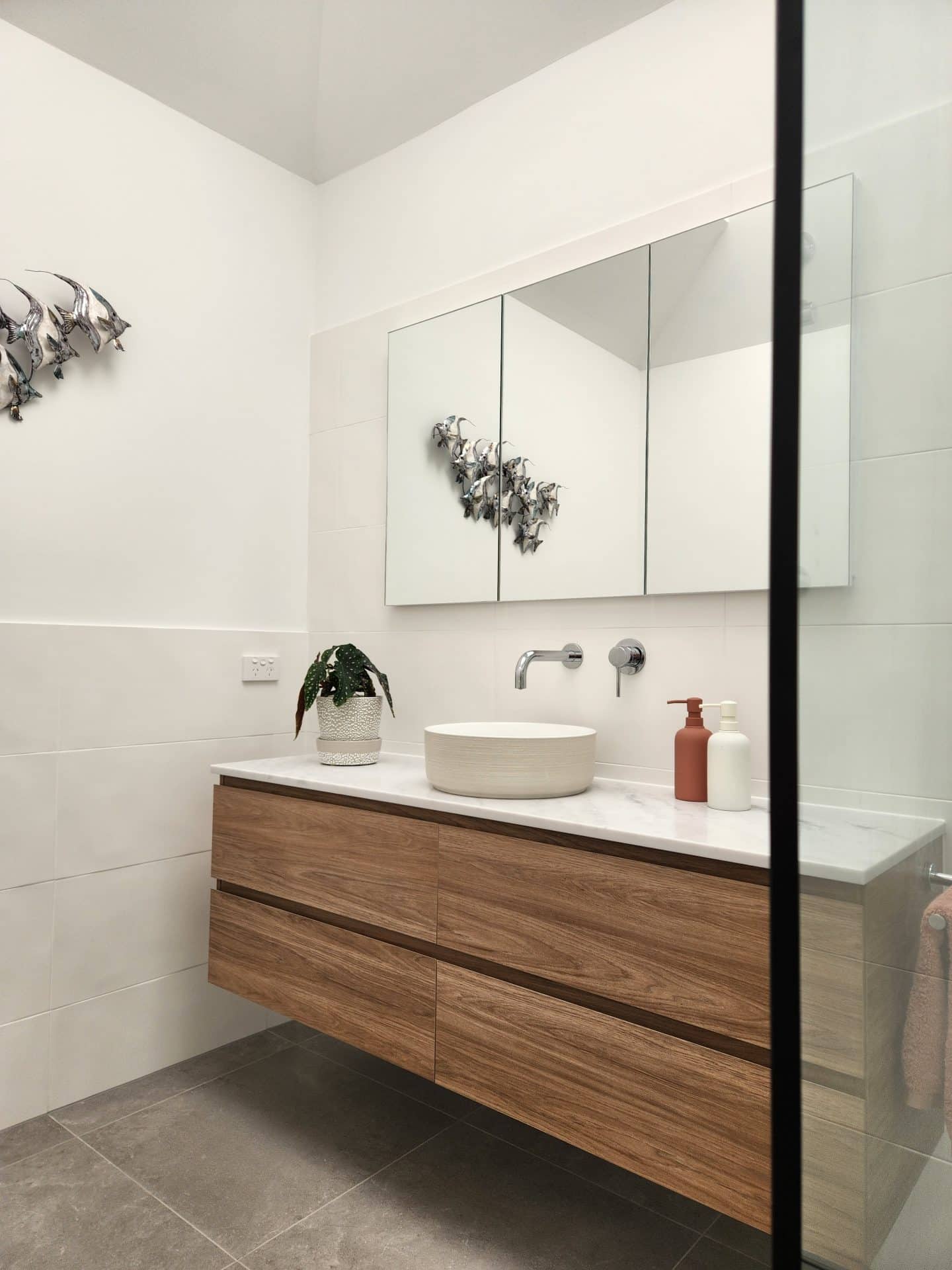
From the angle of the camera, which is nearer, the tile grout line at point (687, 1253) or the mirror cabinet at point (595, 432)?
the tile grout line at point (687, 1253)

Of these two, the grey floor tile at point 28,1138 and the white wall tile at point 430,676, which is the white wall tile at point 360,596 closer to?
the white wall tile at point 430,676

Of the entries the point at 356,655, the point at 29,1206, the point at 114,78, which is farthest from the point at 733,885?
the point at 114,78

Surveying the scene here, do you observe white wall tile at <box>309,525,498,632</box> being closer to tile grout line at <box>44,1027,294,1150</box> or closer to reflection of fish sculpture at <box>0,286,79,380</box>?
reflection of fish sculpture at <box>0,286,79,380</box>

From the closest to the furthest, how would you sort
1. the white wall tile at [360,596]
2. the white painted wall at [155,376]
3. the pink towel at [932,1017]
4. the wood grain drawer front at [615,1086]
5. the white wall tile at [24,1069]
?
the pink towel at [932,1017], the wood grain drawer front at [615,1086], the white wall tile at [24,1069], the white painted wall at [155,376], the white wall tile at [360,596]

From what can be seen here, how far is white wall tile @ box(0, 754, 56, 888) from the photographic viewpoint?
6.03ft

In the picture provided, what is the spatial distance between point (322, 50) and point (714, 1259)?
2752mm

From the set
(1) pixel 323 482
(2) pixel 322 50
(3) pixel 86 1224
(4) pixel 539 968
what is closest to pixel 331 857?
(4) pixel 539 968

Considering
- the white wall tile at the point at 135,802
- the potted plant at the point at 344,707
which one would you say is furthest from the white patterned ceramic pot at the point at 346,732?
the white wall tile at the point at 135,802

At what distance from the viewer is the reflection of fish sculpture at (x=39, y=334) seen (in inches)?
73.1

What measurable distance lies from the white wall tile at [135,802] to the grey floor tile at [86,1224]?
0.60 meters

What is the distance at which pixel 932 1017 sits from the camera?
0.39 meters

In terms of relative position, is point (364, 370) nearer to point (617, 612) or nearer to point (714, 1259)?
point (617, 612)

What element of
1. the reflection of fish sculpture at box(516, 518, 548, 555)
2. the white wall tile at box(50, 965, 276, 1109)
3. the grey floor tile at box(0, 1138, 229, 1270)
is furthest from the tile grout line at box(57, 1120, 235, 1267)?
the reflection of fish sculpture at box(516, 518, 548, 555)

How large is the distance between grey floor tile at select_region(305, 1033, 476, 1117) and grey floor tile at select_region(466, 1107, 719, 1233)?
0.07m
